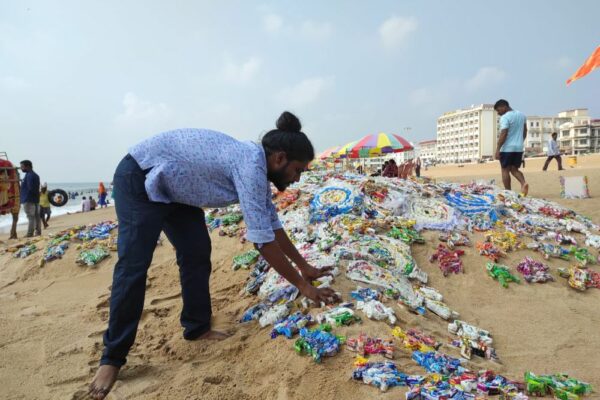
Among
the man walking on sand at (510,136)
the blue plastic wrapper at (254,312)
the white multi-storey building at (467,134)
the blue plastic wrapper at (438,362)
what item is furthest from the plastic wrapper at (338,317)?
the white multi-storey building at (467,134)

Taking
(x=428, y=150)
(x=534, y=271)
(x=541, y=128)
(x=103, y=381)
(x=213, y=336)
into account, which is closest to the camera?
(x=103, y=381)

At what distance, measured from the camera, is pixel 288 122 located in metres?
1.89

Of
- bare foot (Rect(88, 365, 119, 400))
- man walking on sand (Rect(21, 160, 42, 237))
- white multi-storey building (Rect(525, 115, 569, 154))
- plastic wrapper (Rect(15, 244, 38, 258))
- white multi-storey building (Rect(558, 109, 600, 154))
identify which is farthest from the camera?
white multi-storey building (Rect(525, 115, 569, 154))

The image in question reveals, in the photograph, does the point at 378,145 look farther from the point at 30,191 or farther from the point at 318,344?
the point at 318,344

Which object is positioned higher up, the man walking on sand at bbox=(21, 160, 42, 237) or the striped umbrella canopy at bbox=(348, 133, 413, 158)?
the striped umbrella canopy at bbox=(348, 133, 413, 158)

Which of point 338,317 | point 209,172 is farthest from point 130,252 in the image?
point 338,317

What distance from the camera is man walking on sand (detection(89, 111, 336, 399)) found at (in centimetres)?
178

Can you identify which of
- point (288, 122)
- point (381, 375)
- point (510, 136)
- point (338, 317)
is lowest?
point (381, 375)

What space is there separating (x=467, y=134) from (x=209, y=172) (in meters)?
89.4

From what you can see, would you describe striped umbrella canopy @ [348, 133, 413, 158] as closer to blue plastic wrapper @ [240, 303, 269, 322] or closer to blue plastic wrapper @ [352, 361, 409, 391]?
blue plastic wrapper @ [240, 303, 269, 322]

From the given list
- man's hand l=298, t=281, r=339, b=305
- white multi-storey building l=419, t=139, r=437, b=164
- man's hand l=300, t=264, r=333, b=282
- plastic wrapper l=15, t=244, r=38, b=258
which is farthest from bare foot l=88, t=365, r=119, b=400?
white multi-storey building l=419, t=139, r=437, b=164

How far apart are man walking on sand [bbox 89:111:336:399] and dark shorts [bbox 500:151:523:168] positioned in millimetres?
4996

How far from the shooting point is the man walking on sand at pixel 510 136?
18.4 feet

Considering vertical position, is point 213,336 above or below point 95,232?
below
